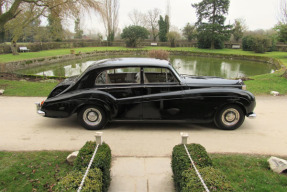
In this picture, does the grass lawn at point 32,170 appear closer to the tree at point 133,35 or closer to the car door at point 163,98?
the car door at point 163,98

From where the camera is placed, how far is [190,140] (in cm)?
475

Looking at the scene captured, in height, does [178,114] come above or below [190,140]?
above

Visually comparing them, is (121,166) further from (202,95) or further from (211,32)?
(211,32)

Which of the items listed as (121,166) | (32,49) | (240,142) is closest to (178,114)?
(240,142)

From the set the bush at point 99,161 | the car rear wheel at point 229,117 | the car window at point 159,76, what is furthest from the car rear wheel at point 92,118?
the car rear wheel at point 229,117

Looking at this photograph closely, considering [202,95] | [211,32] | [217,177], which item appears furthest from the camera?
[211,32]

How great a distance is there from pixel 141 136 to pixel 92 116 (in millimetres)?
1354

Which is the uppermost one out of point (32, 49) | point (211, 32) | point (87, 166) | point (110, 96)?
point (211, 32)

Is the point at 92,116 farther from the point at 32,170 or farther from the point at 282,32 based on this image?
the point at 282,32

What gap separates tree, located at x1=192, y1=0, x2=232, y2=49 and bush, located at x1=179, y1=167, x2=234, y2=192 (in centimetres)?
4311

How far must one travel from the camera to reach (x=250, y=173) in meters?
3.46

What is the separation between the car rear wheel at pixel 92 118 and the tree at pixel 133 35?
4313 cm

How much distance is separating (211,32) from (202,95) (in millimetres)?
41012

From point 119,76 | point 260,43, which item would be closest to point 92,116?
point 119,76
